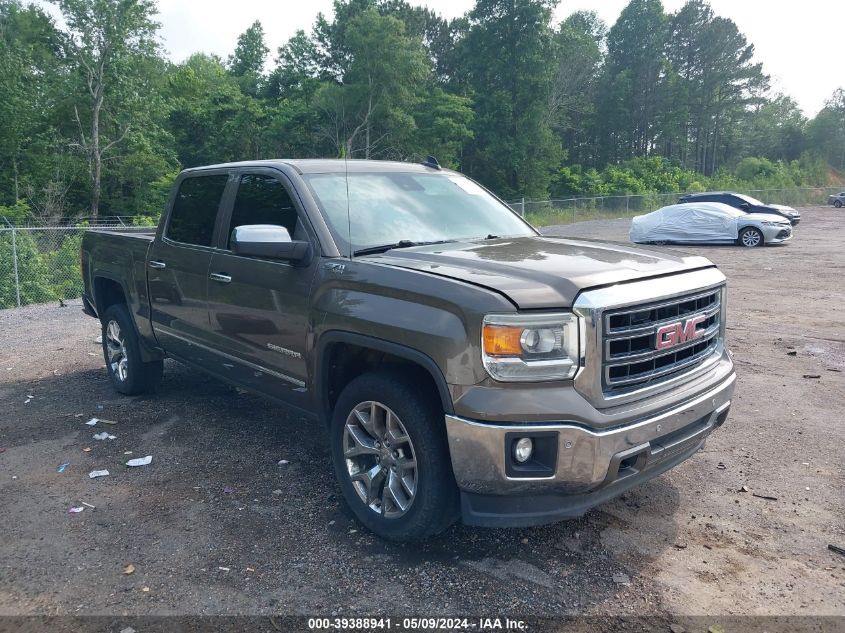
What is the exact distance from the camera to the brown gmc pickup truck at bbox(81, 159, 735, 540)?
3.09 meters

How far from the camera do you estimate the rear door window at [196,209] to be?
5133 millimetres

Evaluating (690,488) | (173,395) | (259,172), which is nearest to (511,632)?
(690,488)

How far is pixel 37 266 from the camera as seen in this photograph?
1433cm

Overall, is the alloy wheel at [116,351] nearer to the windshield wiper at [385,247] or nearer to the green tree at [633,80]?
the windshield wiper at [385,247]

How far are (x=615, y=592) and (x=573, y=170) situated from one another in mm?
58528

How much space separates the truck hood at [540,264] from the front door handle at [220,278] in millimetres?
1295

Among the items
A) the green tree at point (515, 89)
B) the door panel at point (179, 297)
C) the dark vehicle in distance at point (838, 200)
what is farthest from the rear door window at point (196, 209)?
the green tree at point (515, 89)

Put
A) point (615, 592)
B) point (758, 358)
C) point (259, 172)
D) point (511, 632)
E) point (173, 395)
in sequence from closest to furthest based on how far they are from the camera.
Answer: point (511, 632) < point (615, 592) < point (259, 172) < point (173, 395) < point (758, 358)

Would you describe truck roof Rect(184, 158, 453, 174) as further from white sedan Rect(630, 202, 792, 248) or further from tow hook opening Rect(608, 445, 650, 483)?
white sedan Rect(630, 202, 792, 248)

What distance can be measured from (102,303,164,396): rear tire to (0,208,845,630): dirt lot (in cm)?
19

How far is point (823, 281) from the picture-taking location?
14031 millimetres

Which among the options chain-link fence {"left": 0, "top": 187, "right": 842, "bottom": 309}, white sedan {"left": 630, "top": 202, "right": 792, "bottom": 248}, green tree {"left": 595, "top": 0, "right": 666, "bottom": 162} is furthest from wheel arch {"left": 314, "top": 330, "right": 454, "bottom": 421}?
green tree {"left": 595, "top": 0, "right": 666, "bottom": 162}

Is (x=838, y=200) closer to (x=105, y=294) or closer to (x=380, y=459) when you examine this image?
(x=105, y=294)

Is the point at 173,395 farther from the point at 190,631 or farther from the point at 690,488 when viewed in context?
the point at 690,488
